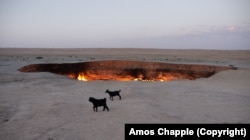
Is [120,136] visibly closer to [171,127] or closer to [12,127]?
[171,127]

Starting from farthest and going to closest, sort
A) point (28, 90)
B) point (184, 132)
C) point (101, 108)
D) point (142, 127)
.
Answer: point (28, 90)
point (101, 108)
point (142, 127)
point (184, 132)

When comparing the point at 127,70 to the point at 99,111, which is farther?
the point at 127,70

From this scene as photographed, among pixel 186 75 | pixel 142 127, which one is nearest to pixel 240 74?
pixel 186 75

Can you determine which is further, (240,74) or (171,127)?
(240,74)

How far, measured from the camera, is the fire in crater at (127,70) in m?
26.4

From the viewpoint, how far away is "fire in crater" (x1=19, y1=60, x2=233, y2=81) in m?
26.4

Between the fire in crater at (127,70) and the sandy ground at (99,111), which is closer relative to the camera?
the sandy ground at (99,111)

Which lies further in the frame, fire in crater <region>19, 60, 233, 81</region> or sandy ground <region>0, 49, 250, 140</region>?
fire in crater <region>19, 60, 233, 81</region>

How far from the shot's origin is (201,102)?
12375mm

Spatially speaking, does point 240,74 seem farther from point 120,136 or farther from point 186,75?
point 120,136

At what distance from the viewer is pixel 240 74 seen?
73.6 ft

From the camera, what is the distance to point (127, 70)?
28.6 meters

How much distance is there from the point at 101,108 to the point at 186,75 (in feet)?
55.5

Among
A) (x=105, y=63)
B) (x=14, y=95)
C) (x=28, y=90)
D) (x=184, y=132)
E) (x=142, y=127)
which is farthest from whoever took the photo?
Answer: (x=105, y=63)
